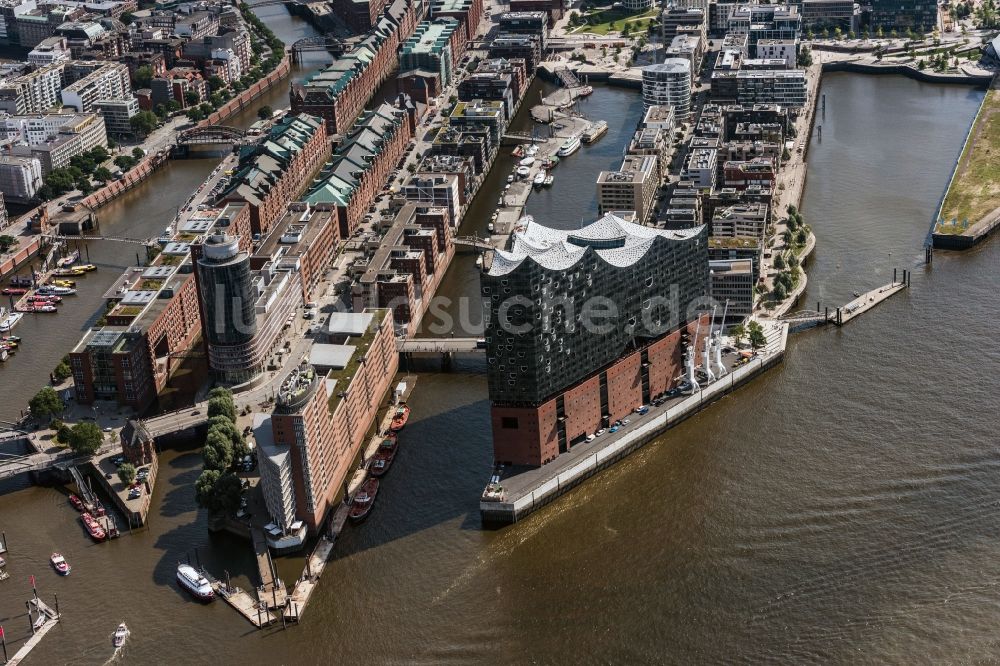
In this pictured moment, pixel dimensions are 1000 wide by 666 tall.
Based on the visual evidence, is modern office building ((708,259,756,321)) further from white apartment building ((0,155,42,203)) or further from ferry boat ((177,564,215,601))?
white apartment building ((0,155,42,203))

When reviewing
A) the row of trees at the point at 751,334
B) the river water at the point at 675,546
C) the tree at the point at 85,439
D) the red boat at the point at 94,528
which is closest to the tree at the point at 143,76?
the river water at the point at 675,546

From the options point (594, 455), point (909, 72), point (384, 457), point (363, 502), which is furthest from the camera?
Result: point (909, 72)

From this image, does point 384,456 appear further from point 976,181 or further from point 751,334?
point 976,181

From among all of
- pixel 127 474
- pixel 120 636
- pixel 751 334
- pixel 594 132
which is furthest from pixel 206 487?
pixel 594 132

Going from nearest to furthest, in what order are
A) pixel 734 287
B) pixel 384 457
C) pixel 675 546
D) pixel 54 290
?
pixel 675 546, pixel 384 457, pixel 734 287, pixel 54 290

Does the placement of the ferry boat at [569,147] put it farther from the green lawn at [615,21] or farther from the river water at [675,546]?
the river water at [675,546]

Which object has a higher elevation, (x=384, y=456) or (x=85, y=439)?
(x=85, y=439)

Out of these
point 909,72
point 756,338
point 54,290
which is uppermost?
point 909,72

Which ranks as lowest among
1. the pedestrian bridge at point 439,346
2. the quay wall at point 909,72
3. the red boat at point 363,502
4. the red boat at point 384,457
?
the red boat at point 363,502

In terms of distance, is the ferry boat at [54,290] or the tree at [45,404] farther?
the ferry boat at [54,290]
